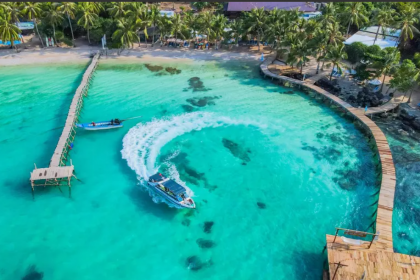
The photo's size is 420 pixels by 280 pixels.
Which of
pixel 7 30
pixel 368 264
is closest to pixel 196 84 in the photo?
pixel 7 30

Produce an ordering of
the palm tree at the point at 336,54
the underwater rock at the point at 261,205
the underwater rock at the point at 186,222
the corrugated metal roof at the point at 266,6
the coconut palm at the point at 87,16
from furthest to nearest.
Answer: the corrugated metal roof at the point at 266,6 < the coconut palm at the point at 87,16 < the palm tree at the point at 336,54 < the underwater rock at the point at 261,205 < the underwater rock at the point at 186,222

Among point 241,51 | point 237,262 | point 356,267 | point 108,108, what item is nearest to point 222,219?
point 237,262

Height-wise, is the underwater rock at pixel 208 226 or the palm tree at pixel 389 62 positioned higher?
the palm tree at pixel 389 62

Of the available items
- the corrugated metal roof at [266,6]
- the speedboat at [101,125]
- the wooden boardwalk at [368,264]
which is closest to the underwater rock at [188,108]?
the speedboat at [101,125]

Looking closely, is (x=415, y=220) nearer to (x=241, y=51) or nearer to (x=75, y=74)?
(x=241, y=51)

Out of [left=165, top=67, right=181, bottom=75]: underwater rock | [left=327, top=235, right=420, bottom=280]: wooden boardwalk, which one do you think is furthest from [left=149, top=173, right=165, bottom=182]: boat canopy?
[left=165, top=67, right=181, bottom=75]: underwater rock

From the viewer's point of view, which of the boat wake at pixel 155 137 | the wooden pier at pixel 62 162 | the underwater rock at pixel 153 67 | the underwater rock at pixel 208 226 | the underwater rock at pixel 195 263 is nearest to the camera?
the underwater rock at pixel 195 263

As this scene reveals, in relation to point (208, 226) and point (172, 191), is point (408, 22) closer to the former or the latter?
point (208, 226)

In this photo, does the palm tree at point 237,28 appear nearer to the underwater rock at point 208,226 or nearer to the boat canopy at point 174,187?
the boat canopy at point 174,187
